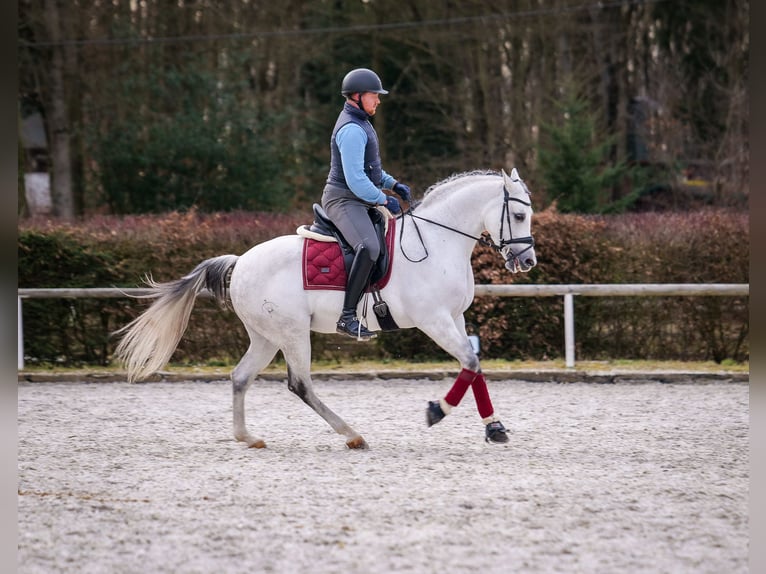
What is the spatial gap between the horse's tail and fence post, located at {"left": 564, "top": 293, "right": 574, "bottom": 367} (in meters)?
4.81

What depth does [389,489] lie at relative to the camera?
5871mm

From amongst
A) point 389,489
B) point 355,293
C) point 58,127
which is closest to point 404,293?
point 355,293

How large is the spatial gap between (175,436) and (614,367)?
5653mm

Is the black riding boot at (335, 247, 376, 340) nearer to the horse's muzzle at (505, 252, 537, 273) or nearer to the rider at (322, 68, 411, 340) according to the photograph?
the rider at (322, 68, 411, 340)

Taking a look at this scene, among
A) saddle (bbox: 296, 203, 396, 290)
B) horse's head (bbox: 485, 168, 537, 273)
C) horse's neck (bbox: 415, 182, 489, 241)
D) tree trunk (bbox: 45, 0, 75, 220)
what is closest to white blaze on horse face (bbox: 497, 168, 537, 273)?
horse's head (bbox: 485, 168, 537, 273)

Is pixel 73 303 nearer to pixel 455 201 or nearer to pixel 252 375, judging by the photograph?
pixel 252 375

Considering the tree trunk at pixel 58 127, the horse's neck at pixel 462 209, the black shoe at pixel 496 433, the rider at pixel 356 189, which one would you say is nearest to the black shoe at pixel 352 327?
the rider at pixel 356 189

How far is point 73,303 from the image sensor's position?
12.2 meters

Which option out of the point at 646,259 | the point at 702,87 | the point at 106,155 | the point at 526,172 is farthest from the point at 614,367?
the point at 702,87

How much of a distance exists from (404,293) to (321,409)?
111cm

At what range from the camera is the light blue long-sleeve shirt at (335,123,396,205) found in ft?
23.2

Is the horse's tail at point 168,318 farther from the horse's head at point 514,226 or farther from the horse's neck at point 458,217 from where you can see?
the horse's head at point 514,226

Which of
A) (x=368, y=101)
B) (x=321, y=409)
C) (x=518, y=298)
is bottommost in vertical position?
(x=321, y=409)

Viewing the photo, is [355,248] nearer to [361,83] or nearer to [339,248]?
[339,248]
